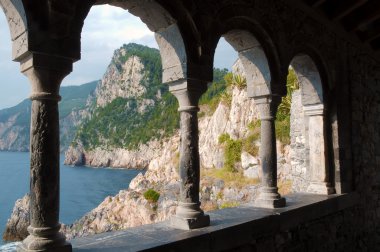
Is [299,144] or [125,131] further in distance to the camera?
[125,131]

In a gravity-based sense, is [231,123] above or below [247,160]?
above

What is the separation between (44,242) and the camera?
7.55 ft

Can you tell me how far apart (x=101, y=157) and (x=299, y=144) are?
76.7m

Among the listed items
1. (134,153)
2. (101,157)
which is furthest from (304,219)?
(101,157)

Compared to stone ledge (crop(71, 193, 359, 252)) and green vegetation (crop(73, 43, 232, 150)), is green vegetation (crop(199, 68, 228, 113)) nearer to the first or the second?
green vegetation (crop(73, 43, 232, 150))

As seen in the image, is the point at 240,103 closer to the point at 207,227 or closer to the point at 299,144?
the point at 299,144

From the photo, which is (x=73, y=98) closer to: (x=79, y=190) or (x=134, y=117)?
(x=134, y=117)

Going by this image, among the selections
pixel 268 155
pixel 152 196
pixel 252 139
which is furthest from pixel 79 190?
pixel 268 155

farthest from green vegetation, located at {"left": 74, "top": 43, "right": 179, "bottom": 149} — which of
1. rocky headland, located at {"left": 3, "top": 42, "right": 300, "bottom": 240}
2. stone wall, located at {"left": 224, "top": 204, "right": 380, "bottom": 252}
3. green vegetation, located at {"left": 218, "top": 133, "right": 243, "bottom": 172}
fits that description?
stone wall, located at {"left": 224, "top": 204, "right": 380, "bottom": 252}

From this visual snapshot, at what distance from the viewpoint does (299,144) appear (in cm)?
923

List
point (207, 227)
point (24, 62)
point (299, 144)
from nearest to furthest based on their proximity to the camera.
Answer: point (24, 62)
point (207, 227)
point (299, 144)

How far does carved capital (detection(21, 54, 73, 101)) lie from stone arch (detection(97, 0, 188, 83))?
99cm

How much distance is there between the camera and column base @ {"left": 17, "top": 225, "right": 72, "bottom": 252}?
2.27m

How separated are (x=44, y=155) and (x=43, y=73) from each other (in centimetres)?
57
